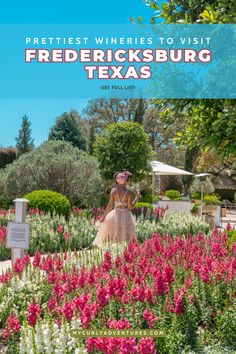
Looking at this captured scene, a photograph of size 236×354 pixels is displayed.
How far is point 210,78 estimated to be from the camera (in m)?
5.05

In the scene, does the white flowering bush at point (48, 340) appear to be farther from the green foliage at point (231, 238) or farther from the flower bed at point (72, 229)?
the flower bed at point (72, 229)

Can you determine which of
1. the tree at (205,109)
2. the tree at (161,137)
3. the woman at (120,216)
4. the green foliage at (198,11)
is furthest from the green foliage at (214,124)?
the tree at (161,137)

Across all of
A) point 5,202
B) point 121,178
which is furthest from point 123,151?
point 121,178

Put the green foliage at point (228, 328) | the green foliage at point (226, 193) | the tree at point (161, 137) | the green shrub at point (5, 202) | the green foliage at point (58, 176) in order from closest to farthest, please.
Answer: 1. the green foliage at point (228, 328)
2. the green foliage at point (58, 176)
3. the green shrub at point (5, 202)
4. the green foliage at point (226, 193)
5. the tree at point (161, 137)

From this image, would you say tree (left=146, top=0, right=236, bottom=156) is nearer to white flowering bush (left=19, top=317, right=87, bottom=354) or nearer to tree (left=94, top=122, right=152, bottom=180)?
white flowering bush (left=19, top=317, right=87, bottom=354)

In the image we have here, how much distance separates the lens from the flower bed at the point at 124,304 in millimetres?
3390

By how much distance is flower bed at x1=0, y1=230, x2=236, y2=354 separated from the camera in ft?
11.1

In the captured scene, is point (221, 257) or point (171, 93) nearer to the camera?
point (171, 93)

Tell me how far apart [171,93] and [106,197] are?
43.0 feet

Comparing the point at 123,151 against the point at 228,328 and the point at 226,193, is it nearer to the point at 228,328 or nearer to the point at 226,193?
the point at 228,328

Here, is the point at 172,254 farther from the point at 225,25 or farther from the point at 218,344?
the point at 225,25

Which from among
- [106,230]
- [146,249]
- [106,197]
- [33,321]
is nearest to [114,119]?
[106,197]

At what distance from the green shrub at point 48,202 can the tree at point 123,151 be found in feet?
15.0

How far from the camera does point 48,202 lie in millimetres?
→ 12781
